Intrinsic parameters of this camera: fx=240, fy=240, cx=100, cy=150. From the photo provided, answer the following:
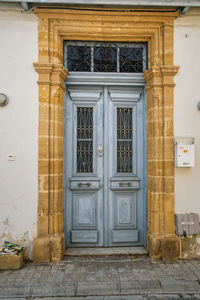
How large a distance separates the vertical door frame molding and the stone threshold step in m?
0.21

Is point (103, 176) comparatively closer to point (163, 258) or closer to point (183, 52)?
point (163, 258)

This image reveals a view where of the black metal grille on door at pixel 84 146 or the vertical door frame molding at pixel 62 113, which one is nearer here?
the vertical door frame molding at pixel 62 113

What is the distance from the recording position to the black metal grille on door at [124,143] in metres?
4.43

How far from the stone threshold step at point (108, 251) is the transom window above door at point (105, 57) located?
319cm

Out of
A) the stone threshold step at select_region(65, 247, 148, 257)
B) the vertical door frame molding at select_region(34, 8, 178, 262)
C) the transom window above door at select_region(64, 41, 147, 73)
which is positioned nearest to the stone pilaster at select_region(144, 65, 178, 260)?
the vertical door frame molding at select_region(34, 8, 178, 262)

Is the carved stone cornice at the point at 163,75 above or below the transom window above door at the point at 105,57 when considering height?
below

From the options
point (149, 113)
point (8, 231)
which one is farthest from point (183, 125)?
point (8, 231)

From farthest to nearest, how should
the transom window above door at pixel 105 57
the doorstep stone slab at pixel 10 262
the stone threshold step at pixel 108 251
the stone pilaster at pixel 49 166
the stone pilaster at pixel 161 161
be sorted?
the transom window above door at pixel 105 57 → the stone threshold step at pixel 108 251 → the stone pilaster at pixel 161 161 → the stone pilaster at pixel 49 166 → the doorstep stone slab at pixel 10 262

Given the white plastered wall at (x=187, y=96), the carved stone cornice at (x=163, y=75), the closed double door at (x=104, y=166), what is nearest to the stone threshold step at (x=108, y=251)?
the closed double door at (x=104, y=166)

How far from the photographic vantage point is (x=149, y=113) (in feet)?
13.9

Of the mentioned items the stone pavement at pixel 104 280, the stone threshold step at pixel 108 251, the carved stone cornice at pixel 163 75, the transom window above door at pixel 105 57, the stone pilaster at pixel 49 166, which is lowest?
the stone pavement at pixel 104 280

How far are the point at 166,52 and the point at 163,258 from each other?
342 cm

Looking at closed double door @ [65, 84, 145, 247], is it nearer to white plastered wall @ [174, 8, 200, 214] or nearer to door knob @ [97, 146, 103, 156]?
door knob @ [97, 146, 103, 156]

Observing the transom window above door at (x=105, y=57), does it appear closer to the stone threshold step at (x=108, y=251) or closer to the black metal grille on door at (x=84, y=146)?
the black metal grille on door at (x=84, y=146)
